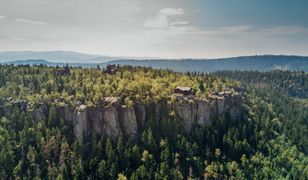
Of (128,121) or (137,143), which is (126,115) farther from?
(137,143)

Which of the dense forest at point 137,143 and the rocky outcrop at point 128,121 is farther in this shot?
the rocky outcrop at point 128,121

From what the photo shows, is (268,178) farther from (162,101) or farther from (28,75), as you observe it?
(28,75)

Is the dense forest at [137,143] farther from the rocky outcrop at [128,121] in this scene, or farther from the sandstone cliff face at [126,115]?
the rocky outcrop at [128,121]

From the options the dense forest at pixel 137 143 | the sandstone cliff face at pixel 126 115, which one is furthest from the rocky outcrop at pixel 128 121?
the dense forest at pixel 137 143

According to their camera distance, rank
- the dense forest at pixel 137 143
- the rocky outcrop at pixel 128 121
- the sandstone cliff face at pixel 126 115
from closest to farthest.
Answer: the dense forest at pixel 137 143 < the sandstone cliff face at pixel 126 115 < the rocky outcrop at pixel 128 121

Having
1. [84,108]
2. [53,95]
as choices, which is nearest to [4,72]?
[53,95]

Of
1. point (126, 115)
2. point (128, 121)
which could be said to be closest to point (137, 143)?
point (128, 121)

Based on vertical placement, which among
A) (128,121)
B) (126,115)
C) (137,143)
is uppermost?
(126,115)
